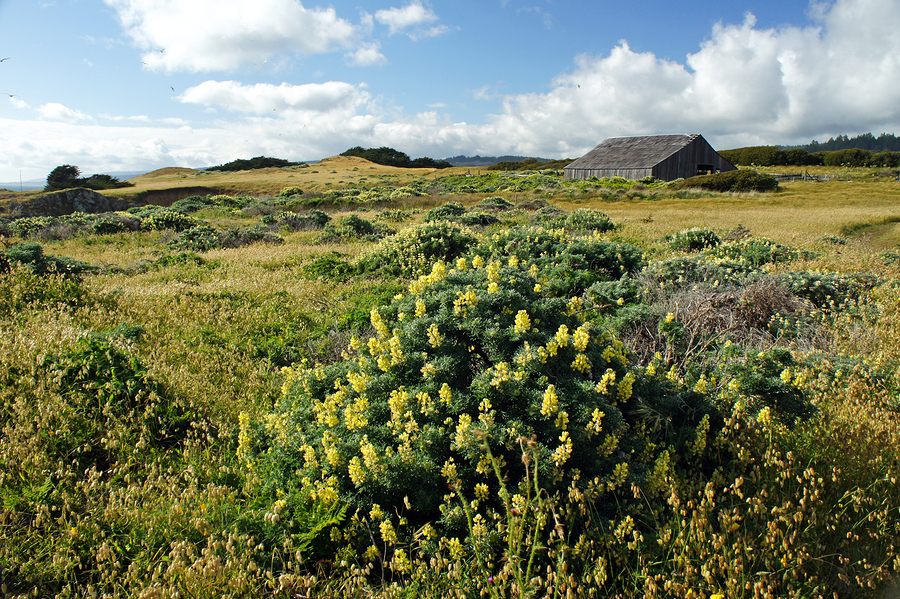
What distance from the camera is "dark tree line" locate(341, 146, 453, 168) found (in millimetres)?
75812

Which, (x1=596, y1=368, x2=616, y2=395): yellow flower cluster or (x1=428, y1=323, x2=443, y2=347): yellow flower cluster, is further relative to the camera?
(x1=428, y1=323, x2=443, y2=347): yellow flower cluster

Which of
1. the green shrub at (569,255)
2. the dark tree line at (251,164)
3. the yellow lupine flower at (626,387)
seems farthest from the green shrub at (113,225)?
the dark tree line at (251,164)

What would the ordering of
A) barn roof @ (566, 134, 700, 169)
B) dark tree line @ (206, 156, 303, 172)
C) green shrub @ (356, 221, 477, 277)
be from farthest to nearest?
dark tree line @ (206, 156, 303, 172) < barn roof @ (566, 134, 700, 169) < green shrub @ (356, 221, 477, 277)

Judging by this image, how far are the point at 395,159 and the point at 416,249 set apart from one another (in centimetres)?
7118

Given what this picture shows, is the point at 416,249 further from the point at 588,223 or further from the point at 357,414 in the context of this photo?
the point at 357,414

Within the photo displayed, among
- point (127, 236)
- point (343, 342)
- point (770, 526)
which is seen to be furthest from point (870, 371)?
point (127, 236)

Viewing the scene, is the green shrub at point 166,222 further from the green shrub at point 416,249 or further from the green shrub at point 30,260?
the green shrub at point 416,249

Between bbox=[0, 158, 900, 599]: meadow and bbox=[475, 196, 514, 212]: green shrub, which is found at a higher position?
bbox=[475, 196, 514, 212]: green shrub

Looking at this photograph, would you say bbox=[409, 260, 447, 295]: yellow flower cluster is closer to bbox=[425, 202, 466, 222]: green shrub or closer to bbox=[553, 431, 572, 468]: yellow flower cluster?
bbox=[553, 431, 572, 468]: yellow flower cluster

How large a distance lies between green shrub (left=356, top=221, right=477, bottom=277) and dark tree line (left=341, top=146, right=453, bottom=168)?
67808 mm

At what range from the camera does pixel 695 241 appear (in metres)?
10.4

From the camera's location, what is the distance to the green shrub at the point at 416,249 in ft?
28.7

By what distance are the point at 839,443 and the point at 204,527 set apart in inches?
144

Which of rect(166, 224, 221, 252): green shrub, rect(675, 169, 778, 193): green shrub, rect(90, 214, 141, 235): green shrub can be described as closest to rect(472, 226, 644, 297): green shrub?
rect(166, 224, 221, 252): green shrub
